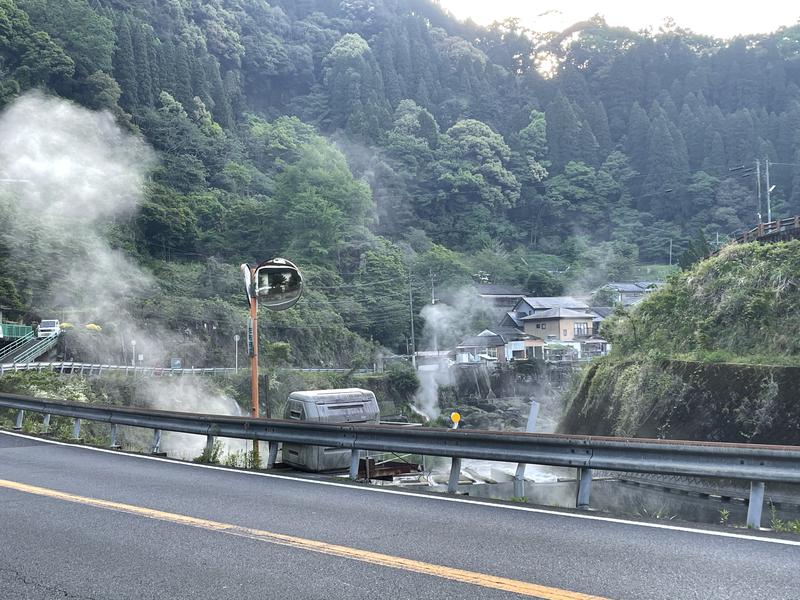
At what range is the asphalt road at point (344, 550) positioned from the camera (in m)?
4.46

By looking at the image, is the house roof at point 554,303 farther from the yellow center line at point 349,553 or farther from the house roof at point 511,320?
the yellow center line at point 349,553

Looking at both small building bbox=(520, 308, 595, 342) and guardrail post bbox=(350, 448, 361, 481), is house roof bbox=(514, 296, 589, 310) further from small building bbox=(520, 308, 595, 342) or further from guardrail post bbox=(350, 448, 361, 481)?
guardrail post bbox=(350, 448, 361, 481)

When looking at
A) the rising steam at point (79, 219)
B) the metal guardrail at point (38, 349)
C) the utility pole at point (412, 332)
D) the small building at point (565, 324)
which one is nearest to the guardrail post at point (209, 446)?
the rising steam at point (79, 219)

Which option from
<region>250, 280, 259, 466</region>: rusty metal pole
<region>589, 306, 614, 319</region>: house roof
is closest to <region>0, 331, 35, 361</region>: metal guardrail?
<region>250, 280, 259, 466</region>: rusty metal pole

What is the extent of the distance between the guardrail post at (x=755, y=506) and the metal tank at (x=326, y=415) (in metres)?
5.08

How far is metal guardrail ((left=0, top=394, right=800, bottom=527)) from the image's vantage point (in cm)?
649

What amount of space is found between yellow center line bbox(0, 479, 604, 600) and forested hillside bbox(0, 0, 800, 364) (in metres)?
43.6

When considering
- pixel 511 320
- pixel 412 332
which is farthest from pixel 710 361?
pixel 511 320

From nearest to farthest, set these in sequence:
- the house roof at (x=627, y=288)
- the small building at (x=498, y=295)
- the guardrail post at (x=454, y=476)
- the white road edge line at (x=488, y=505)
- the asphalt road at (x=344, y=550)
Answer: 1. the asphalt road at (x=344, y=550)
2. the white road edge line at (x=488, y=505)
3. the guardrail post at (x=454, y=476)
4. the house roof at (x=627, y=288)
5. the small building at (x=498, y=295)

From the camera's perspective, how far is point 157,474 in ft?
30.7

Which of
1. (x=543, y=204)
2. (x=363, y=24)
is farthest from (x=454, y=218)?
(x=363, y=24)

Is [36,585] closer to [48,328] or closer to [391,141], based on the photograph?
[48,328]

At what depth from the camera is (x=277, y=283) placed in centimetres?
1240

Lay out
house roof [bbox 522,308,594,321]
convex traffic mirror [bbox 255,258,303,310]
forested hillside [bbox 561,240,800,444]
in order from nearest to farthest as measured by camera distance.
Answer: convex traffic mirror [bbox 255,258,303,310]
forested hillside [bbox 561,240,800,444]
house roof [bbox 522,308,594,321]
